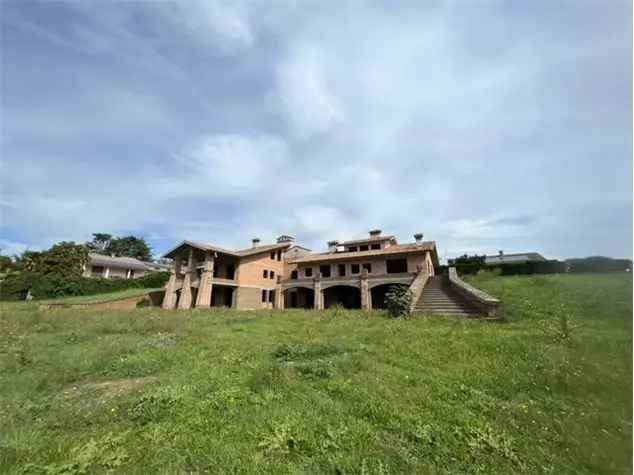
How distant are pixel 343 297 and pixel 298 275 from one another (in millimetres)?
4681

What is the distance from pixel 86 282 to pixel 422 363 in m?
34.9

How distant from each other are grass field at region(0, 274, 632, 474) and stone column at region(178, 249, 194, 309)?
1581 cm

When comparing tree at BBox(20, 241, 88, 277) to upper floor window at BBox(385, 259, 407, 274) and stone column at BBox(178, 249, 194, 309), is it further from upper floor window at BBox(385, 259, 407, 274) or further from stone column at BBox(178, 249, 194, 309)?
upper floor window at BBox(385, 259, 407, 274)

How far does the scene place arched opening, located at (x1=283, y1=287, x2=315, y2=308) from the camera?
2927 cm

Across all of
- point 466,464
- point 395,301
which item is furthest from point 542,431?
point 395,301

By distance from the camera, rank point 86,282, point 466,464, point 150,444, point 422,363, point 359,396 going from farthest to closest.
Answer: point 86,282, point 422,363, point 359,396, point 150,444, point 466,464

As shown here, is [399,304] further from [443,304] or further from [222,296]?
[222,296]

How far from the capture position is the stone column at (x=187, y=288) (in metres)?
23.9

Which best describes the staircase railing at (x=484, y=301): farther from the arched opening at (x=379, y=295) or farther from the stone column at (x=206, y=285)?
the stone column at (x=206, y=285)

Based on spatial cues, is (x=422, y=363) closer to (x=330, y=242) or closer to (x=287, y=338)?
(x=287, y=338)

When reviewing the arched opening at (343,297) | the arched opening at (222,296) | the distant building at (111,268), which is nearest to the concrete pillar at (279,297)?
the arched opening at (343,297)

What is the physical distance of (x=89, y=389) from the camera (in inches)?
224

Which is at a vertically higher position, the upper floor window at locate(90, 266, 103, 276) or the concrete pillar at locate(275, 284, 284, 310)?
the upper floor window at locate(90, 266, 103, 276)

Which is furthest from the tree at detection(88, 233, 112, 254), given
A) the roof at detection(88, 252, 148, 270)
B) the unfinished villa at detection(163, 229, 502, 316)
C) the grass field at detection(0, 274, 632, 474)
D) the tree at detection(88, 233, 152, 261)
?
the grass field at detection(0, 274, 632, 474)
